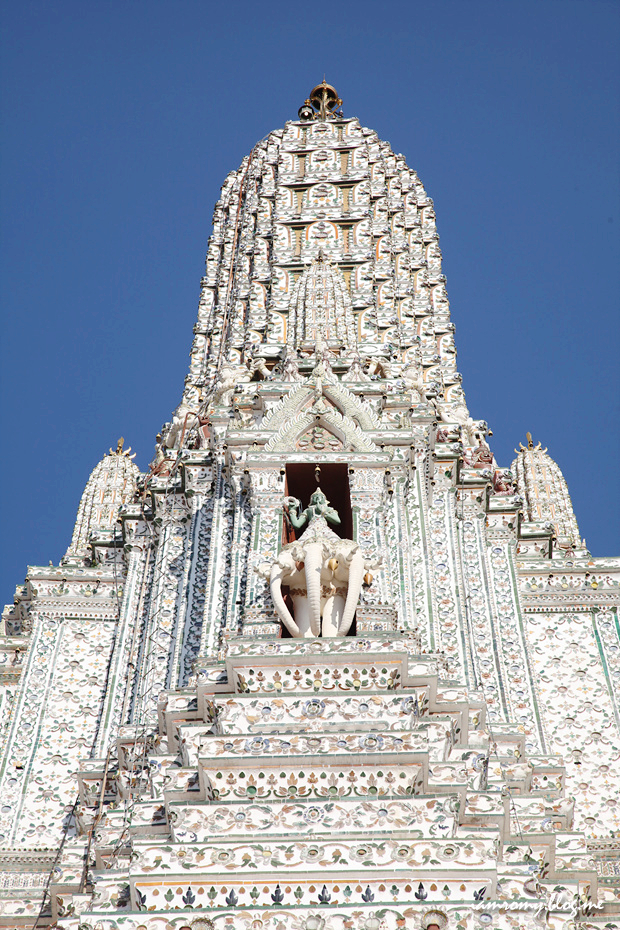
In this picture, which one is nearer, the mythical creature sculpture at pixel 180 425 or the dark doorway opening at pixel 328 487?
the dark doorway opening at pixel 328 487

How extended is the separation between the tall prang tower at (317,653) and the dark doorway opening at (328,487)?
48mm

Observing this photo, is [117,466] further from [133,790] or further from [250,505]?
[133,790]

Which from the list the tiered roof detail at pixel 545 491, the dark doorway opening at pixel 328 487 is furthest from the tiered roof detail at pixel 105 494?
the tiered roof detail at pixel 545 491

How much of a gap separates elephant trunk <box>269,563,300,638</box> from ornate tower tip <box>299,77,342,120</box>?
1432 cm

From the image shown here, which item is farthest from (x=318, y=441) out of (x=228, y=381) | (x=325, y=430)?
(x=228, y=381)

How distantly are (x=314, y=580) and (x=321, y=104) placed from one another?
49.3 feet

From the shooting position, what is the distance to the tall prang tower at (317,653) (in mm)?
15195

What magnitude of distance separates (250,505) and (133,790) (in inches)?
177

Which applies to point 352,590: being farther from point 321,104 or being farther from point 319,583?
point 321,104

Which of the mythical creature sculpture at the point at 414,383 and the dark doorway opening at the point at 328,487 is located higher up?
the mythical creature sculpture at the point at 414,383

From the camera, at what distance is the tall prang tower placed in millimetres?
15195

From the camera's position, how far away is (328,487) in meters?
21.5

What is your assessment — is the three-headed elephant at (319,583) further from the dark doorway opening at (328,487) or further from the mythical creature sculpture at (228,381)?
the mythical creature sculpture at (228,381)

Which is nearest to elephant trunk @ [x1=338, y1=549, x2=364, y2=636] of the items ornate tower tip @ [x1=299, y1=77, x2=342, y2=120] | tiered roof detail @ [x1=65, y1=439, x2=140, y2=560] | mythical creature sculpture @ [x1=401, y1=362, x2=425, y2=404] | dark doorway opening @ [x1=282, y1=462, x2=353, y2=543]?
dark doorway opening @ [x1=282, y1=462, x2=353, y2=543]
